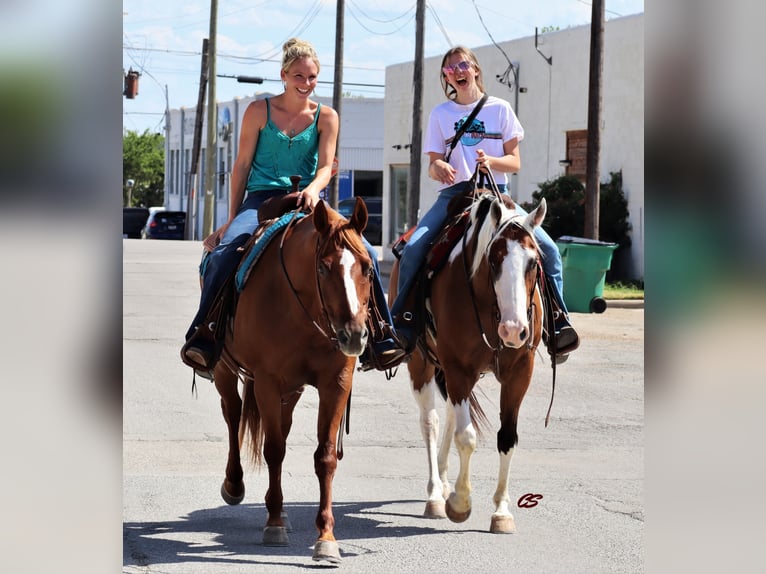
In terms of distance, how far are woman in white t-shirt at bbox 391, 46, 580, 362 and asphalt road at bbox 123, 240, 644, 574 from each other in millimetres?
1181

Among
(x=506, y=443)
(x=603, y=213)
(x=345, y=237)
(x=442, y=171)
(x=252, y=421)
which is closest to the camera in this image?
(x=345, y=237)

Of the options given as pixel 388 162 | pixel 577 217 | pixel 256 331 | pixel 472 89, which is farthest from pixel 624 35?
pixel 256 331

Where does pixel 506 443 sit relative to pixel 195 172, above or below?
below

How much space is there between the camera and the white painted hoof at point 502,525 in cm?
700

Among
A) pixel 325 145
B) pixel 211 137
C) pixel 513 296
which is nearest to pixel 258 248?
pixel 325 145

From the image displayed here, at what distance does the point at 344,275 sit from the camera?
582 centimetres

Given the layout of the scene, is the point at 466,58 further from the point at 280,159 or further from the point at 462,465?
the point at 462,465

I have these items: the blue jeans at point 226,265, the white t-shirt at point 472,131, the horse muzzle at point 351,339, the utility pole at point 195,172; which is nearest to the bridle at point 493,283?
the blue jeans at point 226,265

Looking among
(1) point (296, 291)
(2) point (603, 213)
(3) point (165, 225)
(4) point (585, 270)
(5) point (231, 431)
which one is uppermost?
(2) point (603, 213)

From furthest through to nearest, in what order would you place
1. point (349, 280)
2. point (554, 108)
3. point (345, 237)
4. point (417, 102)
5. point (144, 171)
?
point (144, 171) < point (554, 108) < point (417, 102) < point (345, 237) < point (349, 280)

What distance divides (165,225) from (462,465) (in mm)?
56420

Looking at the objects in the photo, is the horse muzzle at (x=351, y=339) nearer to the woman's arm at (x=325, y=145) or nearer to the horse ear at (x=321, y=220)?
the horse ear at (x=321, y=220)
